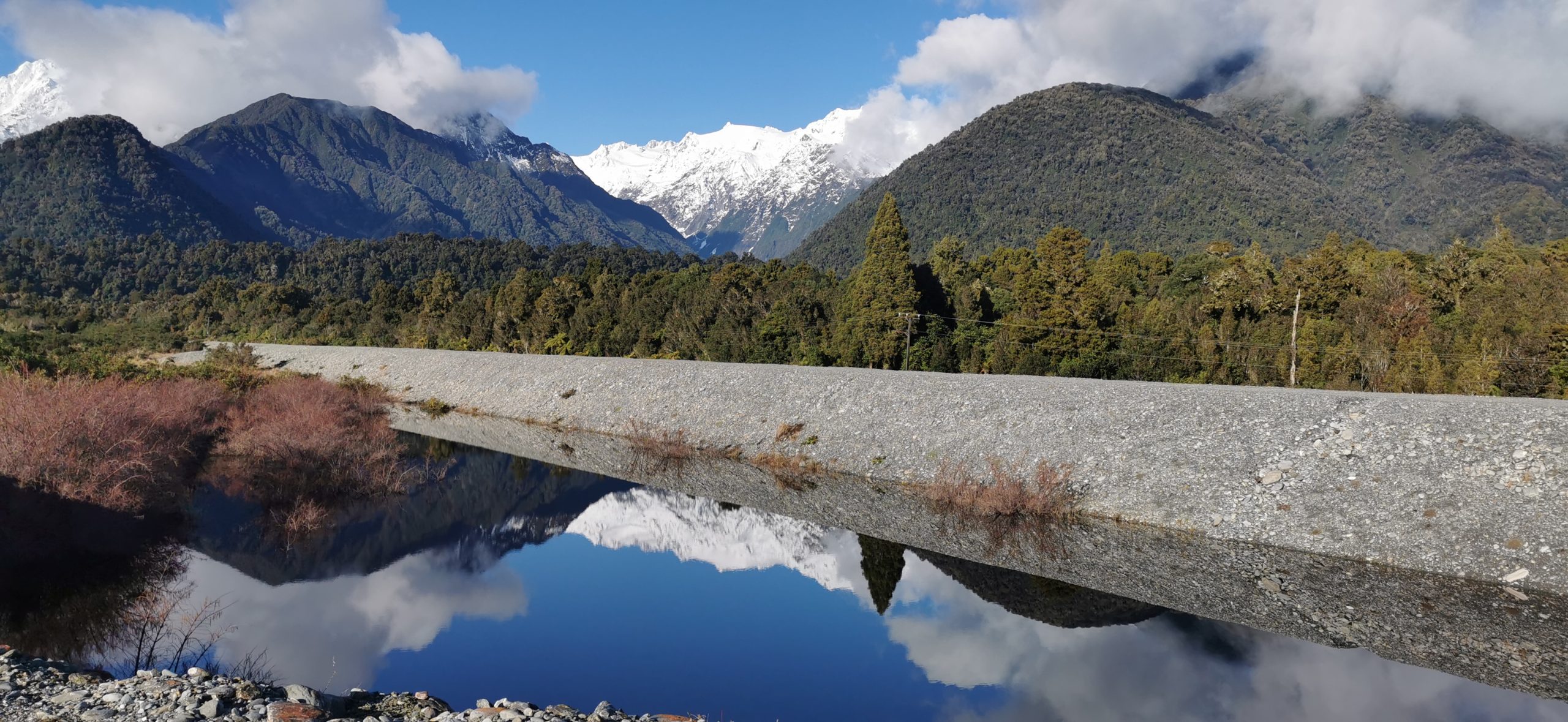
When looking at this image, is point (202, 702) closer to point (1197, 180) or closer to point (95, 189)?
point (1197, 180)

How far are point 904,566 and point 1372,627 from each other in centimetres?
838

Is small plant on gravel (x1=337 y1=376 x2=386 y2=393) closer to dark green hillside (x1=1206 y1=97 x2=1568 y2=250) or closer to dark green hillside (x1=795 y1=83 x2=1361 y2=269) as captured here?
dark green hillside (x1=795 y1=83 x2=1361 y2=269)

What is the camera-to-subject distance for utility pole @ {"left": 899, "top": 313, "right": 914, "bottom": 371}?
44969 millimetres

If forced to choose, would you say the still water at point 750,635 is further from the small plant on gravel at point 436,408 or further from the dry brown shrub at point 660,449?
the small plant on gravel at point 436,408

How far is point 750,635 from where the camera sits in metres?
14.6

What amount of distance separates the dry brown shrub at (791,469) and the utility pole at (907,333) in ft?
54.4

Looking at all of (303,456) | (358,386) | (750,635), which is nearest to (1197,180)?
(358,386)

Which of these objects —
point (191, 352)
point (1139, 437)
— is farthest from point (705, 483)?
point (191, 352)

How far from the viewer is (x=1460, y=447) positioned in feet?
62.4

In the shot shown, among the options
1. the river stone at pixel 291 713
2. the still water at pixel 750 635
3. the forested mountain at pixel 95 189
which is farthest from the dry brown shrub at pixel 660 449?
the forested mountain at pixel 95 189

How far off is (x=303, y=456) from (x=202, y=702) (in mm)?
18239

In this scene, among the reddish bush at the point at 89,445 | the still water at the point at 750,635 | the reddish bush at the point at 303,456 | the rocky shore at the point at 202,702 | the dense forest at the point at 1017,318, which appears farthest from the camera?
the dense forest at the point at 1017,318

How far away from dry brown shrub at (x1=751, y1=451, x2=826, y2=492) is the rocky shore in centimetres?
1622

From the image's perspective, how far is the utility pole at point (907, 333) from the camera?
4497 centimetres
